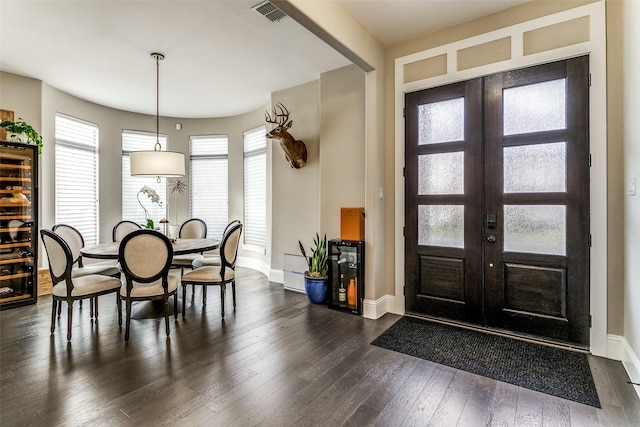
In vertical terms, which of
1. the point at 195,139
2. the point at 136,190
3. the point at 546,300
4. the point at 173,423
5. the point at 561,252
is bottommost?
the point at 173,423

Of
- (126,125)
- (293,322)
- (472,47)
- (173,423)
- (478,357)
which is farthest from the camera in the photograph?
(126,125)

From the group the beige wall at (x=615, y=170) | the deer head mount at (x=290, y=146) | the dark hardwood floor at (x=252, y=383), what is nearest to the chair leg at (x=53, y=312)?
the dark hardwood floor at (x=252, y=383)

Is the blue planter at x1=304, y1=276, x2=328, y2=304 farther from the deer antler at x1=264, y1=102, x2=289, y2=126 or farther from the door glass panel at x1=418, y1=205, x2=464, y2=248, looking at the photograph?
the deer antler at x1=264, y1=102, x2=289, y2=126

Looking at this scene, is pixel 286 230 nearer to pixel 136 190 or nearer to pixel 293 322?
pixel 293 322

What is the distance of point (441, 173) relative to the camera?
133 inches

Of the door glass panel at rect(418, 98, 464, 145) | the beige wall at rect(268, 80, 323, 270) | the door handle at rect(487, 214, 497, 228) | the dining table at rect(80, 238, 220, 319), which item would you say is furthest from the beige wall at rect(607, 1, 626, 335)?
the dining table at rect(80, 238, 220, 319)

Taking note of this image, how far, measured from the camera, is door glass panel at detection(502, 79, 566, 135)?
9.16 feet

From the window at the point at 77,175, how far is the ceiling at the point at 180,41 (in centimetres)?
67

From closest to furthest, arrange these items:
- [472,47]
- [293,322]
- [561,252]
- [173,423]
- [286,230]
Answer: [173,423] < [561,252] < [472,47] < [293,322] < [286,230]

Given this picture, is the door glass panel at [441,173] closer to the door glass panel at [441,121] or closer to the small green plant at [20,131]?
the door glass panel at [441,121]

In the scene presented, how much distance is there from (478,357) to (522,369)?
1.02 feet

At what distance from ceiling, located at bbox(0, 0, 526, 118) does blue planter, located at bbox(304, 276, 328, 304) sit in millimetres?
2780

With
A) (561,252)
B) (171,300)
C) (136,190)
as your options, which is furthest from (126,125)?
(561,252)

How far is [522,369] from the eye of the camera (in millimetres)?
2428
